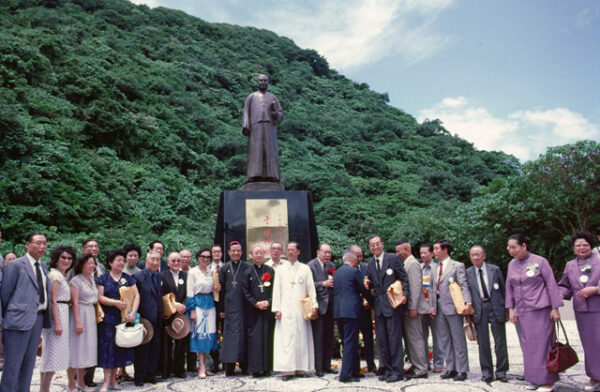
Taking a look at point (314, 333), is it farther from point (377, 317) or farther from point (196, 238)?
point (196, 238)

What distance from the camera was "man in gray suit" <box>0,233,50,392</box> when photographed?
3.81m

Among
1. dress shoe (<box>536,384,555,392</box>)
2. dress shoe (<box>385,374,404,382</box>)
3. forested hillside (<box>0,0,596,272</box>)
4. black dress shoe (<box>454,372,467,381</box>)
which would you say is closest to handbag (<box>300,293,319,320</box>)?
dress shoe (<box>385,374,404,382</box>)

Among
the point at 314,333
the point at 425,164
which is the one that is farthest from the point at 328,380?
the point at 425,164

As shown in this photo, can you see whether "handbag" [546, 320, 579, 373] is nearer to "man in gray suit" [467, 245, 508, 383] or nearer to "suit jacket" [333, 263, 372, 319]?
"man in gray suit" [467, 245, 508, 383]

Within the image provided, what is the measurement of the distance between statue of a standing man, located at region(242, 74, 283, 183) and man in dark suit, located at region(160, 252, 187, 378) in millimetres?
2422

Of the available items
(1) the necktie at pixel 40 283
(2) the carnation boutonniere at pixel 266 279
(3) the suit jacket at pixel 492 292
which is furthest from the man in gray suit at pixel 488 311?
(1) the necktie at pixel 40 283

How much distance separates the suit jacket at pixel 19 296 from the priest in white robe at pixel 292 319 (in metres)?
2.41

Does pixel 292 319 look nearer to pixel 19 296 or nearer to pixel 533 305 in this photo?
pixel 533 305

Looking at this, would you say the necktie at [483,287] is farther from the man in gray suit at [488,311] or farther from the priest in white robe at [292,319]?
the priest in white robe at [292,319]

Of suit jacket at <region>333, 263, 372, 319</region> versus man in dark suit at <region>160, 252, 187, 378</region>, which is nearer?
suit jacket at <region>333, 263, 372, 319</region>

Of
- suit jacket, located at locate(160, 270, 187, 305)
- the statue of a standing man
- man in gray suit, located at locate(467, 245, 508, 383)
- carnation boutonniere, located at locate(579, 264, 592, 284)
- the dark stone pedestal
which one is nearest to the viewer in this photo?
carnation boutonniere, located at locate(579, 264, 592, 284)

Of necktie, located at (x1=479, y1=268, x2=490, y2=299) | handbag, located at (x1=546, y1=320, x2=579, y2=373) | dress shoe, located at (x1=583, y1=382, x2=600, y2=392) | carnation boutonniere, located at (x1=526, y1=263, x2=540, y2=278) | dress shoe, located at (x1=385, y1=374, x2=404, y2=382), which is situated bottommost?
dress shoe, located at (x1=583, y1=382, x2=600, y2=392)

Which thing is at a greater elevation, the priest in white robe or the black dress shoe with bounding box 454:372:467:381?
the priest in white robe

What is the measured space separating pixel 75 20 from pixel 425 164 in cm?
2702
